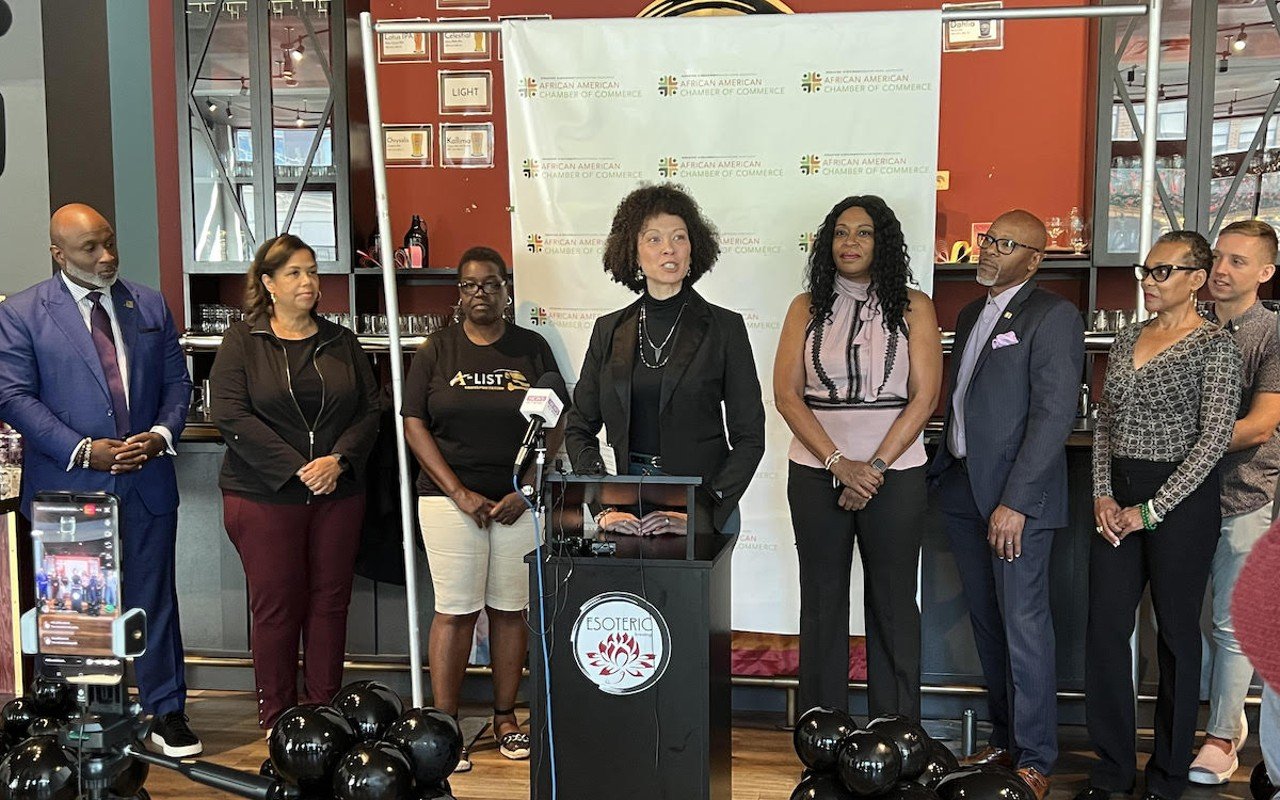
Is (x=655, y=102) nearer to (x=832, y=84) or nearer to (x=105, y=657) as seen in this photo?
(x=832, y=84)

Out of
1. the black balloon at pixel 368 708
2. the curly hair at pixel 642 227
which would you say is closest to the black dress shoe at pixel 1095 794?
the curly hair at pixel 642 227

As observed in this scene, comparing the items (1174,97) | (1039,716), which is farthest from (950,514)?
(1174,97)

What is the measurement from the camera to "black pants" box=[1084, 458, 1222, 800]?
2971 mm

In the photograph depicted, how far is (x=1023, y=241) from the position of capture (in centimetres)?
317

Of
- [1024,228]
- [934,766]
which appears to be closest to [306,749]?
[934,766]

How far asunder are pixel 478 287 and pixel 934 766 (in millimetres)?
1889

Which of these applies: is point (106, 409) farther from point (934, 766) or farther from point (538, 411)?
point (934, 766)

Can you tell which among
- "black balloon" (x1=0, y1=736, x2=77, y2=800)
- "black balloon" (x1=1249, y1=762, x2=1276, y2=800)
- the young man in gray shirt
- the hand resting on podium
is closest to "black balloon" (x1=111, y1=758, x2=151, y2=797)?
"black balloon" (x1=0, y1=736, x2=77, y2=800)

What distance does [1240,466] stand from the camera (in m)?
3.13

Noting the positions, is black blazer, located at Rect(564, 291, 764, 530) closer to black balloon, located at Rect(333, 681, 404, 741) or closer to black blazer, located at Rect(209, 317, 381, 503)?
black balloon, located at Rect(333, 681, 404, 741)

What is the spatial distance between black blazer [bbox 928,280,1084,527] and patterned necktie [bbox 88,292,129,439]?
2616 millimetres

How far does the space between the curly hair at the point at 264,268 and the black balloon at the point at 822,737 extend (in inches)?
84.4

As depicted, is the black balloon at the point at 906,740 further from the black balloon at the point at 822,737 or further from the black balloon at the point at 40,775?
the black balloon at the point at 40,775

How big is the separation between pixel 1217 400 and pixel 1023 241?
68 centimetres
